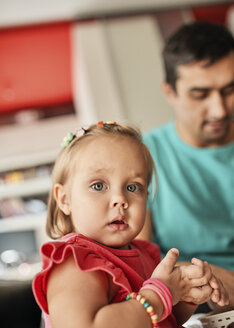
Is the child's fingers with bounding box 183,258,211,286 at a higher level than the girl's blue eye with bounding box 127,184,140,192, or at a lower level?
lower

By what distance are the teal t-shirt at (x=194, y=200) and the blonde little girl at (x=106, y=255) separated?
0.40 metres

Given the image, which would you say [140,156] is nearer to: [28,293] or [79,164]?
[79,164]

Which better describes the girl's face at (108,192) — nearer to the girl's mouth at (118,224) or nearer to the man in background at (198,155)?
the girl's mouth at (118,224)

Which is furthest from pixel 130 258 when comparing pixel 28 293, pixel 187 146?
pixel 187 146

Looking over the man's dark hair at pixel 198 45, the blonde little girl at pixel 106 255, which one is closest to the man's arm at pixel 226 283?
the blonde little girl at pixel 106 255

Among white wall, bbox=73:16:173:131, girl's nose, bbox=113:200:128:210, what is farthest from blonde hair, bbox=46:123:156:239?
white wall, bbox=73:16:173:131

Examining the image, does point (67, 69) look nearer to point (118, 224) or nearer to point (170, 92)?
point (170, 92)

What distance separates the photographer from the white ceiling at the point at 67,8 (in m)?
3.30

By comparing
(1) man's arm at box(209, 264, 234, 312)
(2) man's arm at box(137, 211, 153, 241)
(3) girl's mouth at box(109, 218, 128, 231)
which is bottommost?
(1) man's arm at box(209, 264, 234, 312)

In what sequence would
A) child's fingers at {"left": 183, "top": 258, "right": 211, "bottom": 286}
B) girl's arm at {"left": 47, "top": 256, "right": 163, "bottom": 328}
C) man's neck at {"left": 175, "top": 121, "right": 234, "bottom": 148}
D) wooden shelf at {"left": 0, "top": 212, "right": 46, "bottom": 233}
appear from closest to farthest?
girl's arm at {"left": 47, "top": 256, "right": 163, "bottom": 328}, child's fingers at {"left": 183, "top": 258, "right": 211, "bottom": 286}, man's neck at {"left": 175, "top": 121, "right": 234, "bottom": 148}, wooden shelf at {"left": 0, "top": 212, "right": 46, "bottom": 233}

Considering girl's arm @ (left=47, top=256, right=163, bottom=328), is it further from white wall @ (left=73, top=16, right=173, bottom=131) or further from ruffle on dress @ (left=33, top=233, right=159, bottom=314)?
white wall @ (left=73, top=16, right=173, bottom=131)

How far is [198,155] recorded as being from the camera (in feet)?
4.40

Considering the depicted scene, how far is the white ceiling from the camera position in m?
3.30

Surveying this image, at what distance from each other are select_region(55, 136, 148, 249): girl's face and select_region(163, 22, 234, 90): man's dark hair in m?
0.71
